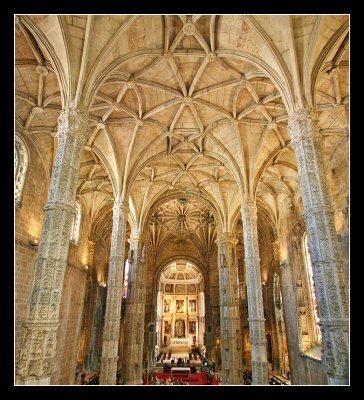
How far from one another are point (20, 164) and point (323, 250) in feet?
44.0

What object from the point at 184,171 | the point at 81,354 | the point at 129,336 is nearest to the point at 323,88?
the point at 184,171

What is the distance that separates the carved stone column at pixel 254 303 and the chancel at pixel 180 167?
7cm

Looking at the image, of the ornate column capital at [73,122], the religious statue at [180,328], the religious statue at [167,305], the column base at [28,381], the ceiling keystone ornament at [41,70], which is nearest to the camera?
the column base at [28,381]

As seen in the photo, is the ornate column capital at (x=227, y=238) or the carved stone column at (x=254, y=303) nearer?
the carved stone column at (x=254, y=303)

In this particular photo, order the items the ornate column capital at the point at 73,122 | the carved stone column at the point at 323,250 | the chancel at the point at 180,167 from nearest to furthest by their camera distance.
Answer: the carved stone column at the point at 323,250 < the chancel at the point at 180,167 < the ornate column capital at the point at 73,122

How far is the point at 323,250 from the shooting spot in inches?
282

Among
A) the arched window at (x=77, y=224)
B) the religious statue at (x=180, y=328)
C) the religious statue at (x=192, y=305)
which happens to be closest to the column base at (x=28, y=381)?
the arched window at (x=77, y=224)

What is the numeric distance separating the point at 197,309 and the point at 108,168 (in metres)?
36.4

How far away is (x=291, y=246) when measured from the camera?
66.6 ft

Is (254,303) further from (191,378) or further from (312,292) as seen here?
(191,378)

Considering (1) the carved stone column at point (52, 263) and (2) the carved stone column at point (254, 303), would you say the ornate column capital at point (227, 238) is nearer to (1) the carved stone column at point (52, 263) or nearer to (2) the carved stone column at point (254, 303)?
(2) the carved stone column at point (254, 303)

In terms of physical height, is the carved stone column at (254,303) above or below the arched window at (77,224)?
below

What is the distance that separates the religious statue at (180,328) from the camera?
45219 millimetres

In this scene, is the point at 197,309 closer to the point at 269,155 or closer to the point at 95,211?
the point at 95,211
